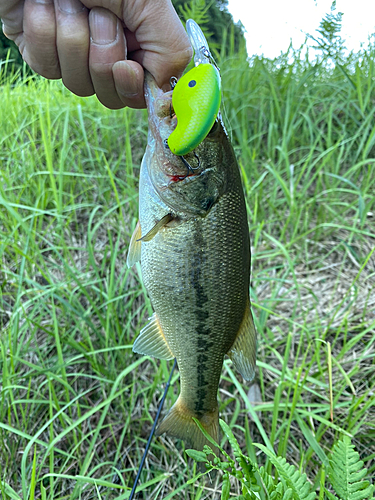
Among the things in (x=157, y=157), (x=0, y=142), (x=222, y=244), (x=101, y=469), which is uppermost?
(x=157, y=157)

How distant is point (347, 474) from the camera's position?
2.57ft

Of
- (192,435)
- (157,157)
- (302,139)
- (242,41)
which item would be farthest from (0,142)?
(242,41)

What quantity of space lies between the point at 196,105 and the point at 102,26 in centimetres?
58

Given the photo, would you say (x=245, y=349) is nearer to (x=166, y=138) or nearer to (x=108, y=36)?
(x=166, y=138)

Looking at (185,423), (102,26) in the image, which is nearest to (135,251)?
(185,423)

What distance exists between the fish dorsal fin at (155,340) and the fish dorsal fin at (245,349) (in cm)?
21

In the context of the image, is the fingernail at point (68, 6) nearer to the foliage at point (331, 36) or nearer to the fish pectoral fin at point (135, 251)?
the fish pectoral fin at point (135, 251)

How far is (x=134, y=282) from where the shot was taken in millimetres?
2248

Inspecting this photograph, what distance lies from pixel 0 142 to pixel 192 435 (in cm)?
247

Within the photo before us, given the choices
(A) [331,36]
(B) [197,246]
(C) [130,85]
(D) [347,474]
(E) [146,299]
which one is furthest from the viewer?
(A) [331,36]

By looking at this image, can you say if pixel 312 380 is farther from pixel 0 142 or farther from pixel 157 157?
pixel 0 142

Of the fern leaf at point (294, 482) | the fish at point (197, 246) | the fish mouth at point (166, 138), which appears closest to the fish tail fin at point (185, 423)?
the fish at point (197, 246)

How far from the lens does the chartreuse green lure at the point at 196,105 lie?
0.80 meters

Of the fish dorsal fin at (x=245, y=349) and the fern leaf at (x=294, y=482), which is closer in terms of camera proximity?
the fern leaf at (x=294, y=482)
